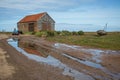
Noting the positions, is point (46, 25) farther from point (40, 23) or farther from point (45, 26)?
point (40, 23)

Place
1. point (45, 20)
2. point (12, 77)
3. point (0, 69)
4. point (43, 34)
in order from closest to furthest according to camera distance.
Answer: point (12, 77)
point (0, 69)
point (43, 34)
point (45, 20)

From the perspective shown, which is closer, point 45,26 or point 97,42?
point 97,42

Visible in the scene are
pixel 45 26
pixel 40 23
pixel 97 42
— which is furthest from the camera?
pixel 45 26

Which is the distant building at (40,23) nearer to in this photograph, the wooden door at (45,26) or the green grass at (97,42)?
the wooden door at (45,26)

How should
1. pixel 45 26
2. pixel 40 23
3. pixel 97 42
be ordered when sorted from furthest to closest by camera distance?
pixel 45 26 < pixel 40 23 < pixel 97 42

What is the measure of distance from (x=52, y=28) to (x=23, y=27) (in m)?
10.2

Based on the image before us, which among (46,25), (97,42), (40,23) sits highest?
(40,23)

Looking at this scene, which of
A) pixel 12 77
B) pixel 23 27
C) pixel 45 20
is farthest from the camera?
pixel 23 27

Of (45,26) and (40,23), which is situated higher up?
(40,23)

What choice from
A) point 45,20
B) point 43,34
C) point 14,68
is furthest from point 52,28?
point 14,68

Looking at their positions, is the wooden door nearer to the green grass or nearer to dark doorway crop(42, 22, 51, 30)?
dark doorway crop(42, 22, 51, 30)

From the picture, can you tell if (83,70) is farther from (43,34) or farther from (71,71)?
(43,34)

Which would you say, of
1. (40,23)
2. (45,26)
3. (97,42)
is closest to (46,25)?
(45,26)

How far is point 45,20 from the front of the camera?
5088 centimetres
